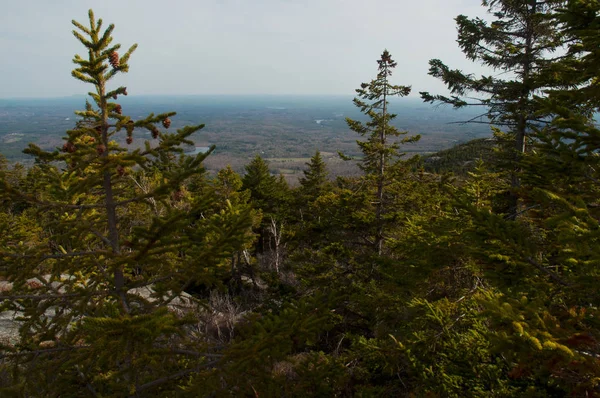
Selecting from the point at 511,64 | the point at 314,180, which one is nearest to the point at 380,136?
the point at 511,64

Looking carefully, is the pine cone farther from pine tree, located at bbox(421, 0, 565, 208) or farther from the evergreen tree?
the evergreen tree

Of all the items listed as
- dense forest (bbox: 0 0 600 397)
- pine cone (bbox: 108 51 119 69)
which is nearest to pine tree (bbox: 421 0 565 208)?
dense forest (bbox: 0 0 600 397)

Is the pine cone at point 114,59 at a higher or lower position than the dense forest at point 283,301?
higher

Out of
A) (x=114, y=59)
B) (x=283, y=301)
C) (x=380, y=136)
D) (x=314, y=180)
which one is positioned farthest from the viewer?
(x=314, y=180)

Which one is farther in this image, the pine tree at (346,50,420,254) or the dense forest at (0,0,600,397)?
the pine tree at (346,50,420,254)

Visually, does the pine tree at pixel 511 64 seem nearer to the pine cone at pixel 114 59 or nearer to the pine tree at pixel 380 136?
the pine tree at pixel 380 136

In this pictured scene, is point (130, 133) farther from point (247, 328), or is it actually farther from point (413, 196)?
point (413, 196)

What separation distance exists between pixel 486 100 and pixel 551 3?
2.74 meters

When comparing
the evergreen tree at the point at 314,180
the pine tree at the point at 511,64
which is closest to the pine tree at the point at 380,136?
the pine tree at the point at 511,64

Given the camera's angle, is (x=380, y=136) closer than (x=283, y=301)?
No

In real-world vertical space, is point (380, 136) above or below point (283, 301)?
above

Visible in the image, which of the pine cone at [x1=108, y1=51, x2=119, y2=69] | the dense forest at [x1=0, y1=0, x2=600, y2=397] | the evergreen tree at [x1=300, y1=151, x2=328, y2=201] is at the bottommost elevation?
the evergreen tree at [x1=300, y1=151, x2=328, y2=201]

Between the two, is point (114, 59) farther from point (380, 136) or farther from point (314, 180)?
point (314, 180)

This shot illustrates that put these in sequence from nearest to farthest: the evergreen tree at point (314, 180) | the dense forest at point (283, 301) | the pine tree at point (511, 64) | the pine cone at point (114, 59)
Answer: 1. the dense forest at point (283, 301)
2. the pine cone at point (114, 59)
3. the pine tree at point (511, 64)
4. the evergreen tree at point (314, 180)
